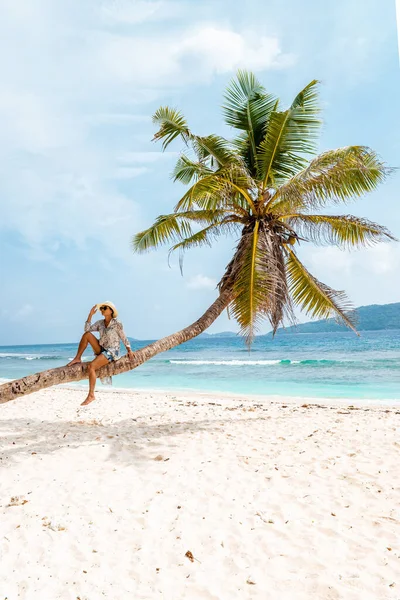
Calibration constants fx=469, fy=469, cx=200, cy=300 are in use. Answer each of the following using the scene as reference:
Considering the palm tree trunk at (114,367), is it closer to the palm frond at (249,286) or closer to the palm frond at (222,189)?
the palm frond at (249,286)

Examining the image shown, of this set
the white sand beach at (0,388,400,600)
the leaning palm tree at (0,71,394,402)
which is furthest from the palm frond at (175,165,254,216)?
the white sand beach at (0,388,400,600)

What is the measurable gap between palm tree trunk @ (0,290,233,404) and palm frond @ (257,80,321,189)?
222 cm

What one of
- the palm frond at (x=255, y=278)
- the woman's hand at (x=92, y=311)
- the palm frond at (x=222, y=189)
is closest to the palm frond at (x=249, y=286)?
the palm frond at (x=255, y=278)

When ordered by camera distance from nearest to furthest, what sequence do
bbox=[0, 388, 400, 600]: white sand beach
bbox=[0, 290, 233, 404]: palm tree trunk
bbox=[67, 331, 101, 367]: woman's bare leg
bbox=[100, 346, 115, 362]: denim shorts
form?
bbox=[0, 388, 400, 600]: white sand beach → bbox=[0, 290, 233, 404]: palm tree trunk → bbox=[67, 331, 101, 367]: woman's bare leg → bbox=[100, 346, 115, 362]: denim shorts

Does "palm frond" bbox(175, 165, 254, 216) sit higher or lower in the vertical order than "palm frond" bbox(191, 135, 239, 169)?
lower

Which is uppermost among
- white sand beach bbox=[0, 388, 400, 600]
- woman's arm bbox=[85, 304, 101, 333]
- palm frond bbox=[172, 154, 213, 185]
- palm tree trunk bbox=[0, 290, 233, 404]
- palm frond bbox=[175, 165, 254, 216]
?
palm frond bbox=[172, 154, 213, 185]

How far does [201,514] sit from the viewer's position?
173 inches

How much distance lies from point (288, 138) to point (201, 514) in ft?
19.2

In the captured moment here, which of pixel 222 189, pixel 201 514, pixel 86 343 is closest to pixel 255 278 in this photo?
pixel 222 189

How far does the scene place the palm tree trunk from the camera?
20.2ft

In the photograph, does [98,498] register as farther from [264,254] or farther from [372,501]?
[264,254]

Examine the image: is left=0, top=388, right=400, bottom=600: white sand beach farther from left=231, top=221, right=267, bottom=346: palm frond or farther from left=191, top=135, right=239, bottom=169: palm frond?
left=191, top=135, right=239, bottom=169: palm frond

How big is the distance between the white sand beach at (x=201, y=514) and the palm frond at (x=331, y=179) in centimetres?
358

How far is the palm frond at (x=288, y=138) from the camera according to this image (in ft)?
24.5
